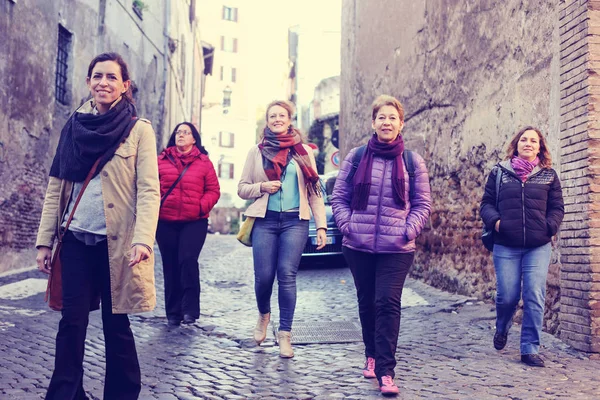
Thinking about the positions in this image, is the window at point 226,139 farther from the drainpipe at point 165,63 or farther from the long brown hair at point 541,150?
the long brown hair at point 541,150

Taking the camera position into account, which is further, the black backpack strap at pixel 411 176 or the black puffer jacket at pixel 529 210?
the black puffer jacket at pixel 529 210

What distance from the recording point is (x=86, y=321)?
3.30 metres

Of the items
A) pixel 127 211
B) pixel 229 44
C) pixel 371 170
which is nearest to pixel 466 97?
pixel 371 170

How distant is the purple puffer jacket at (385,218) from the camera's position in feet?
14.3

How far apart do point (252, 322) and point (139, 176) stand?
377 cm

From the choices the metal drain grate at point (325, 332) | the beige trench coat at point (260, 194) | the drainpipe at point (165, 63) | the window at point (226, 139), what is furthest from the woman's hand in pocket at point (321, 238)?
the window at point (226, 139)

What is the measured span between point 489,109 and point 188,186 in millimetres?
3424

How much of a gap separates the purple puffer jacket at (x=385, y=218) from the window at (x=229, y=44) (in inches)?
2187

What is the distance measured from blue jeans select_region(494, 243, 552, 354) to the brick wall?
48 centimetres

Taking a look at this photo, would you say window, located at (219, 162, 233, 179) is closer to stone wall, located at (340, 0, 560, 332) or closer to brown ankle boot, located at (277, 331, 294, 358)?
stone wall, located at (340, 0, 560, 332)

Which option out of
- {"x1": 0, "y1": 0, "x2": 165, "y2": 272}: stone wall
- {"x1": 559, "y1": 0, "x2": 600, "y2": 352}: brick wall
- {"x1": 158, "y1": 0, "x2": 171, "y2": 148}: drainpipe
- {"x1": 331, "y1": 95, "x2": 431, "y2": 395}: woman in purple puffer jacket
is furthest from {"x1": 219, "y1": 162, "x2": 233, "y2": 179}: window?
{"x1": 331, "y1": 95, "x2": 431, "y2": 395}: woman in purple puffer jacket

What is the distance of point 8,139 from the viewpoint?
32.2 ft

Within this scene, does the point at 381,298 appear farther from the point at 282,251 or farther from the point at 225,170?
the point at 225,170

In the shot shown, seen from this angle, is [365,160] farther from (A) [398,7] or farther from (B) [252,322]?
(A) [398,7]
